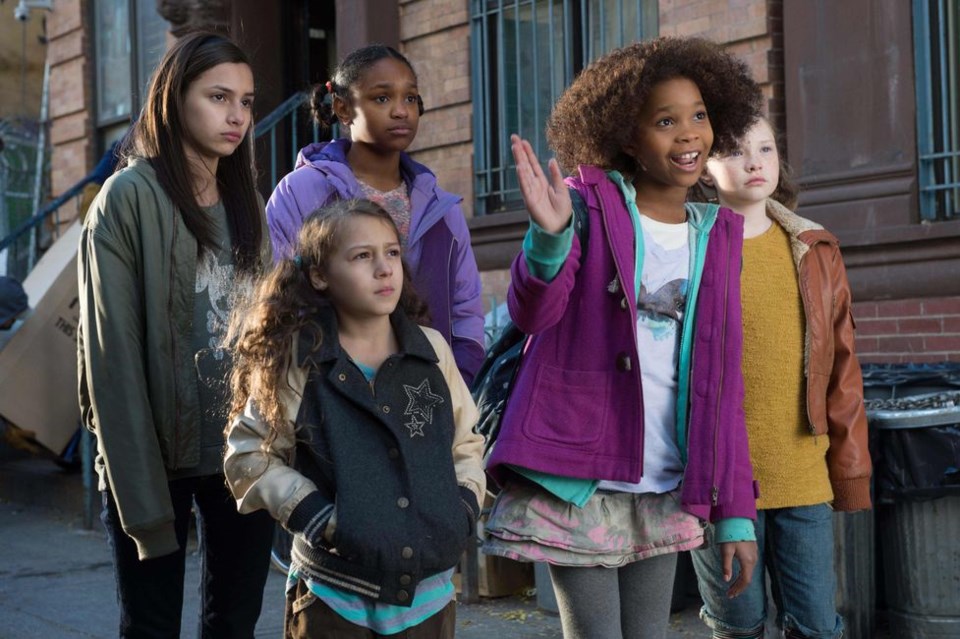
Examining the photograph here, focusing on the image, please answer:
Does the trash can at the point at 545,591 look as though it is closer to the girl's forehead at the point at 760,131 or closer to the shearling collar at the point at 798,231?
the shearling collar at the point at 798,231

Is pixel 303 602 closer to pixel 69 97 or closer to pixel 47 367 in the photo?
pixel 47 367

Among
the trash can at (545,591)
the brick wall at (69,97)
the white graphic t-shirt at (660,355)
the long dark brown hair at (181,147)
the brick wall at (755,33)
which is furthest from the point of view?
the brick wall at (69,97)

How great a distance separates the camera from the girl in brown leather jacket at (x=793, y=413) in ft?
12.2

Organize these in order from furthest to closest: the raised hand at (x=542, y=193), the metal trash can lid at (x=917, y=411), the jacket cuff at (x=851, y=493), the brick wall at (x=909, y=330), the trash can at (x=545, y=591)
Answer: the brick wall at (x=909, y=330) → the trash can at (x=545, y=591) → the metal trash can lid at (x=917, y=411) → the jacket cuff at (x=851, y=493) → the raised hand at (x=542, y=193)

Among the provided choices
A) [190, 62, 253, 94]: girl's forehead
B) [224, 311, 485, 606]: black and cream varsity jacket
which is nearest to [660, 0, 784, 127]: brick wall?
[190, 62, 253, 94]: girl's forehead

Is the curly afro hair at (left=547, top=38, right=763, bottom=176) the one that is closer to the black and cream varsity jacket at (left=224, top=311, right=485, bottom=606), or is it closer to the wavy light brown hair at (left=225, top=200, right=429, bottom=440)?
the wavy light brown hair at (left=225, top=200, right=429, bottom=440)

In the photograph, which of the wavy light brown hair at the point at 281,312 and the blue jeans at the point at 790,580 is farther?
the blue jeans at the point at 790,580

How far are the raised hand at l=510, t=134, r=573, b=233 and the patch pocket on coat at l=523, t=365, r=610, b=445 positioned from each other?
381 millimetres

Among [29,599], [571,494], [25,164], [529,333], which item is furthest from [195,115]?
[25,164]

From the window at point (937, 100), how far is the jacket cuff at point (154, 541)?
14.4 feet

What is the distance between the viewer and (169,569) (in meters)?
3.37

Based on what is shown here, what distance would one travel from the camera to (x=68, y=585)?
7.02m

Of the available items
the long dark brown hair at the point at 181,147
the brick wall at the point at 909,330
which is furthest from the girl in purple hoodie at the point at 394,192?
the brick wall at the point at 909,330

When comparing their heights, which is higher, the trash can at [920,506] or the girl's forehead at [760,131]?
the girl's forehead at [760,131]
